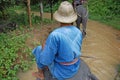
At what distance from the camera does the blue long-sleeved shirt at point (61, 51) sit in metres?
3.28

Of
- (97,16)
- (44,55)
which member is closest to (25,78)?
(44,55)

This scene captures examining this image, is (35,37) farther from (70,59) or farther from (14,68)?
(70,59)

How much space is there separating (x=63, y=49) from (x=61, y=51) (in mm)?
41

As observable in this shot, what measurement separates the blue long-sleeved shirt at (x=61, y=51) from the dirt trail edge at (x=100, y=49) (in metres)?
2.58

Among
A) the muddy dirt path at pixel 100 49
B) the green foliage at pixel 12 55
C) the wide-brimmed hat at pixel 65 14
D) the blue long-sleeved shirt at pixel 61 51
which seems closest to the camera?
the blue long-sleeved shirt at pixel 61 51

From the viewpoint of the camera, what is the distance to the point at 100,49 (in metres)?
7.52

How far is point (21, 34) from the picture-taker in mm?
7652

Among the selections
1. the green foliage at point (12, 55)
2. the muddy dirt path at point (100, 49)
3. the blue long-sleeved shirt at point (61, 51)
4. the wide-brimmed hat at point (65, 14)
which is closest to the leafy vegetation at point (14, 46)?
the green foliage at point (12, 55)

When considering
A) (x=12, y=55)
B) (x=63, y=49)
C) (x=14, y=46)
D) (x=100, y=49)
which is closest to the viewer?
(x=63, y=49)

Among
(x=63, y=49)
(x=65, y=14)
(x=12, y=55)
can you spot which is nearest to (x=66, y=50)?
(x=63, y=49)

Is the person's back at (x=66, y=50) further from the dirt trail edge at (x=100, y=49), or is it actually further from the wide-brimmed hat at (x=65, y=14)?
the dirt trail edge at (x=100, y=49)

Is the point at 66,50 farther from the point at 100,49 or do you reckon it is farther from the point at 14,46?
→ the point at 100,49

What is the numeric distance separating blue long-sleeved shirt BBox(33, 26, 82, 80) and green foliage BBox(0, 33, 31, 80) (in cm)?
235

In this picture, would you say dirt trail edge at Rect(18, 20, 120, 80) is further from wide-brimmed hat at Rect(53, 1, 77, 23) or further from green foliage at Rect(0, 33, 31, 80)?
wide-brimmed hat at Rect(53, 1, 77, 23)
